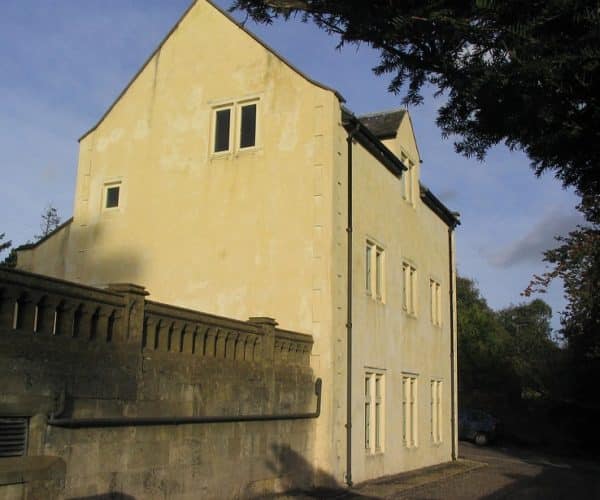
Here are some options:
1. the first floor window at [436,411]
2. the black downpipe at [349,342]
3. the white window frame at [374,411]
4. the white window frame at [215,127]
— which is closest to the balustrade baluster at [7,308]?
the black downpipe at [349,342]

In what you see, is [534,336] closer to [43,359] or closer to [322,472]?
[322,472]

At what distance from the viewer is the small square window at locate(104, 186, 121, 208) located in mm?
18984

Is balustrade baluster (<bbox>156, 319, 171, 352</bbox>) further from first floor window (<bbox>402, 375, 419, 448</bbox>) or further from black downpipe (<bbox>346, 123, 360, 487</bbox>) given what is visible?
first floor window (<bbox>402, 375, 419, 448</bbox>)

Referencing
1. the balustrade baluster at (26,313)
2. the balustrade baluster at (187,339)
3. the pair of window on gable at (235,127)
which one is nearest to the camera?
the balustrade baluster at (26,313)

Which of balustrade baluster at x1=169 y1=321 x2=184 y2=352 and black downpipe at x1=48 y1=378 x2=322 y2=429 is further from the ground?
balustrade baluster at x1=169 y1=321 x2=184 y2=352

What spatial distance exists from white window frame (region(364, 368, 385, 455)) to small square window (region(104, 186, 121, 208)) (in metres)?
7.80

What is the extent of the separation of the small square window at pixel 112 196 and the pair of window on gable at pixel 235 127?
307cm

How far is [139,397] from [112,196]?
32.2ft

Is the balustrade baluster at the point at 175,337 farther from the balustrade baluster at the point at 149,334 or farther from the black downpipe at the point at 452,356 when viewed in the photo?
Result: the black downpipe at the point at 452,356

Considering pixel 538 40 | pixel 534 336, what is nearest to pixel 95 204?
pixel 538 40

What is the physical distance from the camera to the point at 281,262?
16.4 m

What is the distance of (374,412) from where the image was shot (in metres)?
18.1

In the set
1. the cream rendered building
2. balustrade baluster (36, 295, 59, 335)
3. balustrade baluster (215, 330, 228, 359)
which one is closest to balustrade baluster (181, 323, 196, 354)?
balustrade baluster (215, 330, 228, 359)

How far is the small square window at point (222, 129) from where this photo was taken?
17828 millimetres
